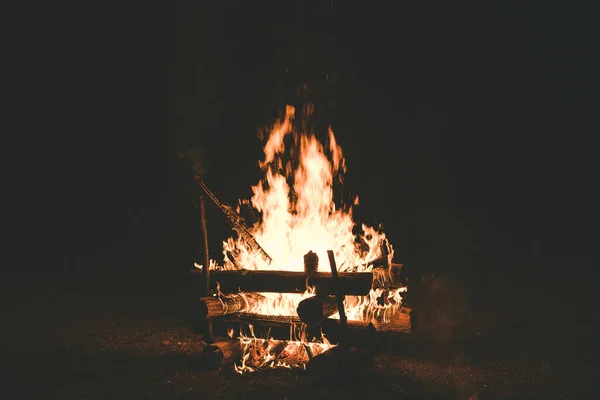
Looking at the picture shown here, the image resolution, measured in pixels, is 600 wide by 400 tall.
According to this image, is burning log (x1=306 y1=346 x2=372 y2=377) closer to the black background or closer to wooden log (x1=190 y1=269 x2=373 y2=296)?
wooden log (x1=190 y1=269 x2=373 y2=296)

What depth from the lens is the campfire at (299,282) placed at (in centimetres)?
584

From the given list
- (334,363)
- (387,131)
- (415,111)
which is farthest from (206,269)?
(415,111)

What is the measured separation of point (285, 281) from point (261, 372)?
3.71 ft

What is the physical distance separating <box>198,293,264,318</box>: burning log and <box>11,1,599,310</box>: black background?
4.23 metres

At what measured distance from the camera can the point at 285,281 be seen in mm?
6094

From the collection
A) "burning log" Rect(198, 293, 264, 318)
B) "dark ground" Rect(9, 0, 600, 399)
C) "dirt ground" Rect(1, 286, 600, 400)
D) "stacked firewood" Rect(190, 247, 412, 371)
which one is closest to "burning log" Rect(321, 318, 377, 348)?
"stacked firewood" Rect(190, 247, 412, 371)

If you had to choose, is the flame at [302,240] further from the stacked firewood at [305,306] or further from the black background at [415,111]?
the black background at [415,111]

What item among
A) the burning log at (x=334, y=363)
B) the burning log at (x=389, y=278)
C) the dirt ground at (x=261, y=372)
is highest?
the burning log at (x=389, y=278)

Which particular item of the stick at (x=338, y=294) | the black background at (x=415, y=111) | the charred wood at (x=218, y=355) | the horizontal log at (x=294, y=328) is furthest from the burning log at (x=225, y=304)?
the black background at (x=415, y=111)

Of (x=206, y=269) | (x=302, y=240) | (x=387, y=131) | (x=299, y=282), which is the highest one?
(x=387, y=131)

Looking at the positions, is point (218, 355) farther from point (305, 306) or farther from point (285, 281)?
point (305, 306)

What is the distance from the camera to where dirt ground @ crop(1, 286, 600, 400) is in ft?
17.9

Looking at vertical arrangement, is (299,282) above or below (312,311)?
above

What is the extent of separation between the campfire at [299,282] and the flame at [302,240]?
0.05ft
